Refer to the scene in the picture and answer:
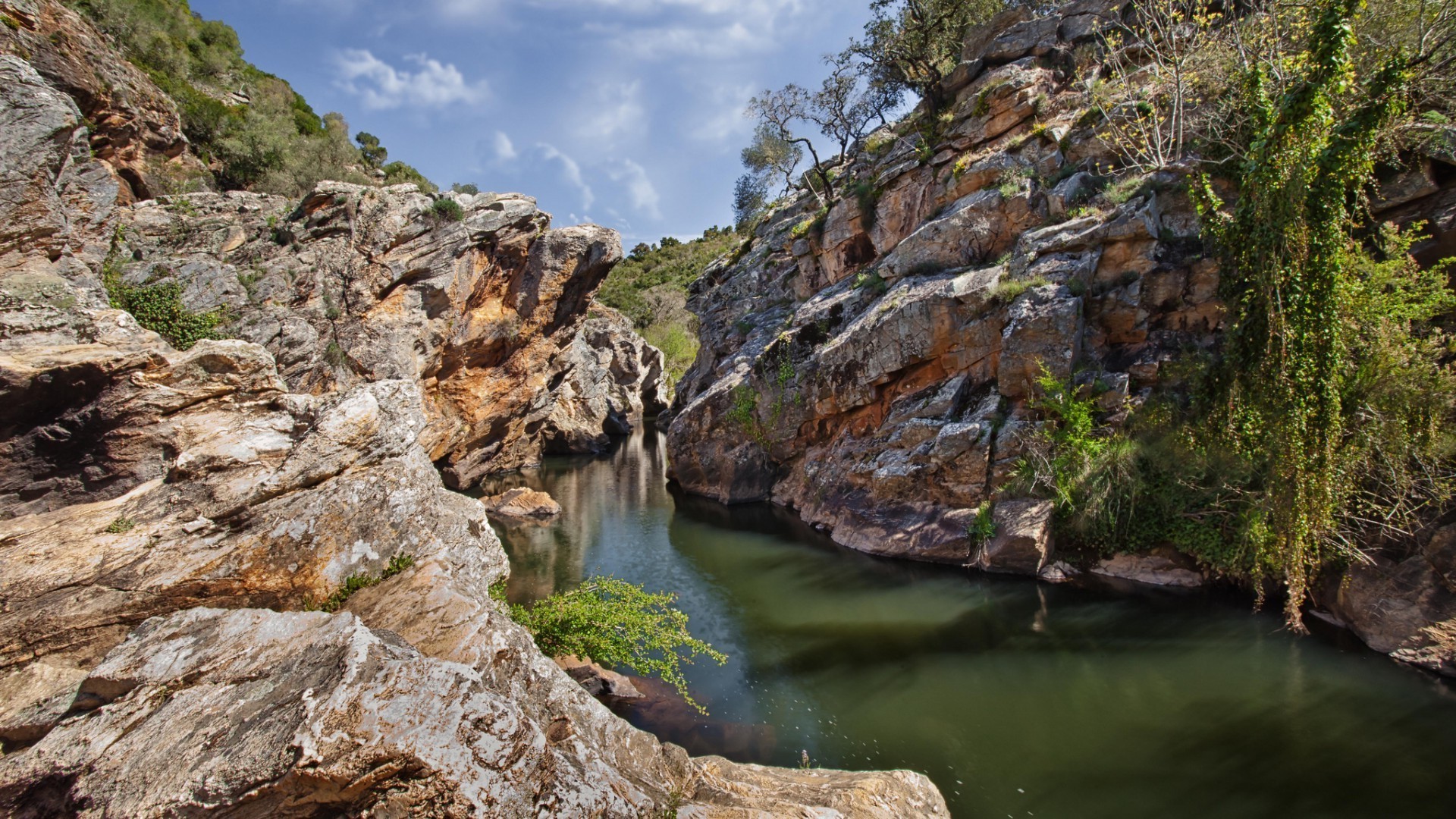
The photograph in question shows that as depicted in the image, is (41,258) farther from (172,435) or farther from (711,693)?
(711,693)

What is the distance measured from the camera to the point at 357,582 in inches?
286

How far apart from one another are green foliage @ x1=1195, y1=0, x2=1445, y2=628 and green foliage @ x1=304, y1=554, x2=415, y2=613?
13.6 m

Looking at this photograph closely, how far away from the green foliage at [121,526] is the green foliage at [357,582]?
2.02 metres

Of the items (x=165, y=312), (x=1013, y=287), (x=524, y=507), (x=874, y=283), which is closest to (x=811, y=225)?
(x=874, y=283)

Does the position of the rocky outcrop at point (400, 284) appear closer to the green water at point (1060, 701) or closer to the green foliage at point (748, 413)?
the green foliage at point (748, 413)

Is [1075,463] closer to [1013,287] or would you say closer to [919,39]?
[1013,287]

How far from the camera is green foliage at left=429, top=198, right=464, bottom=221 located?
22.6 metres

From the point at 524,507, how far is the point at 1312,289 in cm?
2381

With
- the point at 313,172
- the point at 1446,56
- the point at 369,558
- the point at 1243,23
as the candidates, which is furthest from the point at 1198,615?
the point at 313,172

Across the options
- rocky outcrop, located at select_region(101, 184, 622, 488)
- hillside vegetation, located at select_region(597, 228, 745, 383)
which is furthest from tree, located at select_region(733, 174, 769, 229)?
rocky outcrop, located at select_region(101, 184, 622, 488)

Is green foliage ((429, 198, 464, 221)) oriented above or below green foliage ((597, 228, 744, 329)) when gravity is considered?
below

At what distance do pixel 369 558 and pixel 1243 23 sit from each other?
20.9 meters

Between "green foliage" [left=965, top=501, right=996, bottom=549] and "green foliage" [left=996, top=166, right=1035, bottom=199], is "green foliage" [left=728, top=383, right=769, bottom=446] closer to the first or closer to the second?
"green foliage" [left=965, top=501, right=996, bottom=549]

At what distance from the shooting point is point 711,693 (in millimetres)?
11203
